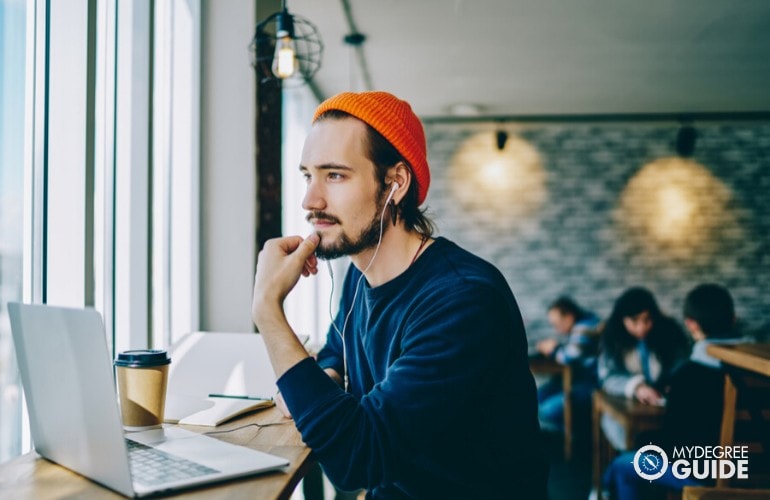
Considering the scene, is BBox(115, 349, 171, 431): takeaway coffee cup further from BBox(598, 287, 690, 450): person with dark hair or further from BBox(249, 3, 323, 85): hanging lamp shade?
BBox(598, 287, 690, 450): person with dark hair

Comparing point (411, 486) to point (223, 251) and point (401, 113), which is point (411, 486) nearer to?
point (401, 113)

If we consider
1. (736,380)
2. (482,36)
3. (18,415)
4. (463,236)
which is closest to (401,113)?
(18,415)

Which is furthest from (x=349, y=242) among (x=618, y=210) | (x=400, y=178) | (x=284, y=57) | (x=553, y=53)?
(x=618, y=210)

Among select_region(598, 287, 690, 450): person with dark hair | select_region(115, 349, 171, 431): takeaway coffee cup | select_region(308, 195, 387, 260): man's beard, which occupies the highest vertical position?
select_region(308, 195, 387, 260): man's beard

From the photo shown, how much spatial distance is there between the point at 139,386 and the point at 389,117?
0.71 meters

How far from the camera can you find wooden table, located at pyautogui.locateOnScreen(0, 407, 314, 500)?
2.78 feet

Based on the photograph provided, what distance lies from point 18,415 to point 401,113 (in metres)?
0.97

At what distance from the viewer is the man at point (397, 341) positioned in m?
1.02

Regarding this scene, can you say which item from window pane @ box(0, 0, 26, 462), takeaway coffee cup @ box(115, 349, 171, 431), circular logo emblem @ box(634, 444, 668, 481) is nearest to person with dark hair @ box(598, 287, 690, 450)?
circular logo emblem @ box(634, 444, 668, 481)

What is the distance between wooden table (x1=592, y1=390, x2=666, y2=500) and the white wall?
74.0 inches

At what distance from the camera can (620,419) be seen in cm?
305

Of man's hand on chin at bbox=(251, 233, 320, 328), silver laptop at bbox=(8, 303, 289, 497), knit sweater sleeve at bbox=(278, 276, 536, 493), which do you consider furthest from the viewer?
man's hand on chin at bbox=(251, 233, 320, 328)

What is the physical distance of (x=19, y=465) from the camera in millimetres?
979

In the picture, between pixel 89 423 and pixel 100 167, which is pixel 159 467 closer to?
pixel 89 423
